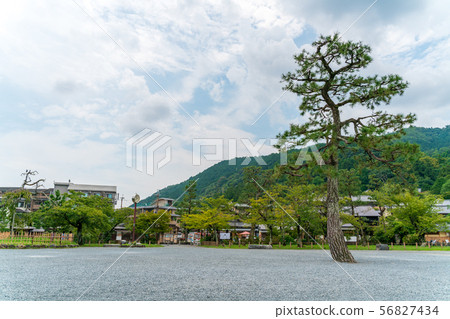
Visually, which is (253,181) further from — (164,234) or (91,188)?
(91,188)

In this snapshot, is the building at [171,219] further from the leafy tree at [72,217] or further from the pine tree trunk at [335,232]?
→ the pine tree trunk at [335,232]

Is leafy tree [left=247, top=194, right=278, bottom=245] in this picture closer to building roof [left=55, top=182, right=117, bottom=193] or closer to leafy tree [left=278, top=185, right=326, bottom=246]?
leafy tree [left=278, top=185, right=326, bottom=246]

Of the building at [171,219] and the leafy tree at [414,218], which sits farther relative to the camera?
the building at [171,219]

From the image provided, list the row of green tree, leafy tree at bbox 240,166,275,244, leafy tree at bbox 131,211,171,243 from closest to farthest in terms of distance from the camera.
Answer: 1. the row of green tree
2. leafy tree at bbox 240,166,275,244
3. leafy tree at bbox 131,211,171,243

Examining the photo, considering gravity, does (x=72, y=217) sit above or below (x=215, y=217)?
above

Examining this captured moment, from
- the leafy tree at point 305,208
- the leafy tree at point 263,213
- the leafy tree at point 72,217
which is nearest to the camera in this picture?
the leafy tree at point 72,217

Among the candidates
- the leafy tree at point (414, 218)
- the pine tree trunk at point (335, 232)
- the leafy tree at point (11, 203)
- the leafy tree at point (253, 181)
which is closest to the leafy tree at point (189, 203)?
the leafy tree at point (253, 181)

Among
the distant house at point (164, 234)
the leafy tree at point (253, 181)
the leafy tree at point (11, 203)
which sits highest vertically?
the leafy tree at point (253, 181)

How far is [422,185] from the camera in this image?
Result: 149 ft

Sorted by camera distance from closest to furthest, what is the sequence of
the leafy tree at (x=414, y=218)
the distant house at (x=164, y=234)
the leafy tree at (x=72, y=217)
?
the leafy tree at (x=72, y=217), the leafy tree at (x=414, y=218), the distant house at (x=164, y=234)

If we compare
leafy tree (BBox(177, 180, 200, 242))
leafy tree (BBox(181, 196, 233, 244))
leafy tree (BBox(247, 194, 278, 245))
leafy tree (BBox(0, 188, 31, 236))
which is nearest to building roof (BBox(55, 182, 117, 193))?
leafy tree (BBox(177, 180, 200, 242))

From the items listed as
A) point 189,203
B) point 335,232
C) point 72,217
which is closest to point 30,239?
point 72,217

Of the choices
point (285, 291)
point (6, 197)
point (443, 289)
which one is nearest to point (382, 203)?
point (443, 289)

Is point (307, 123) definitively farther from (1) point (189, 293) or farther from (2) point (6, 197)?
(2) point (6, 197)
